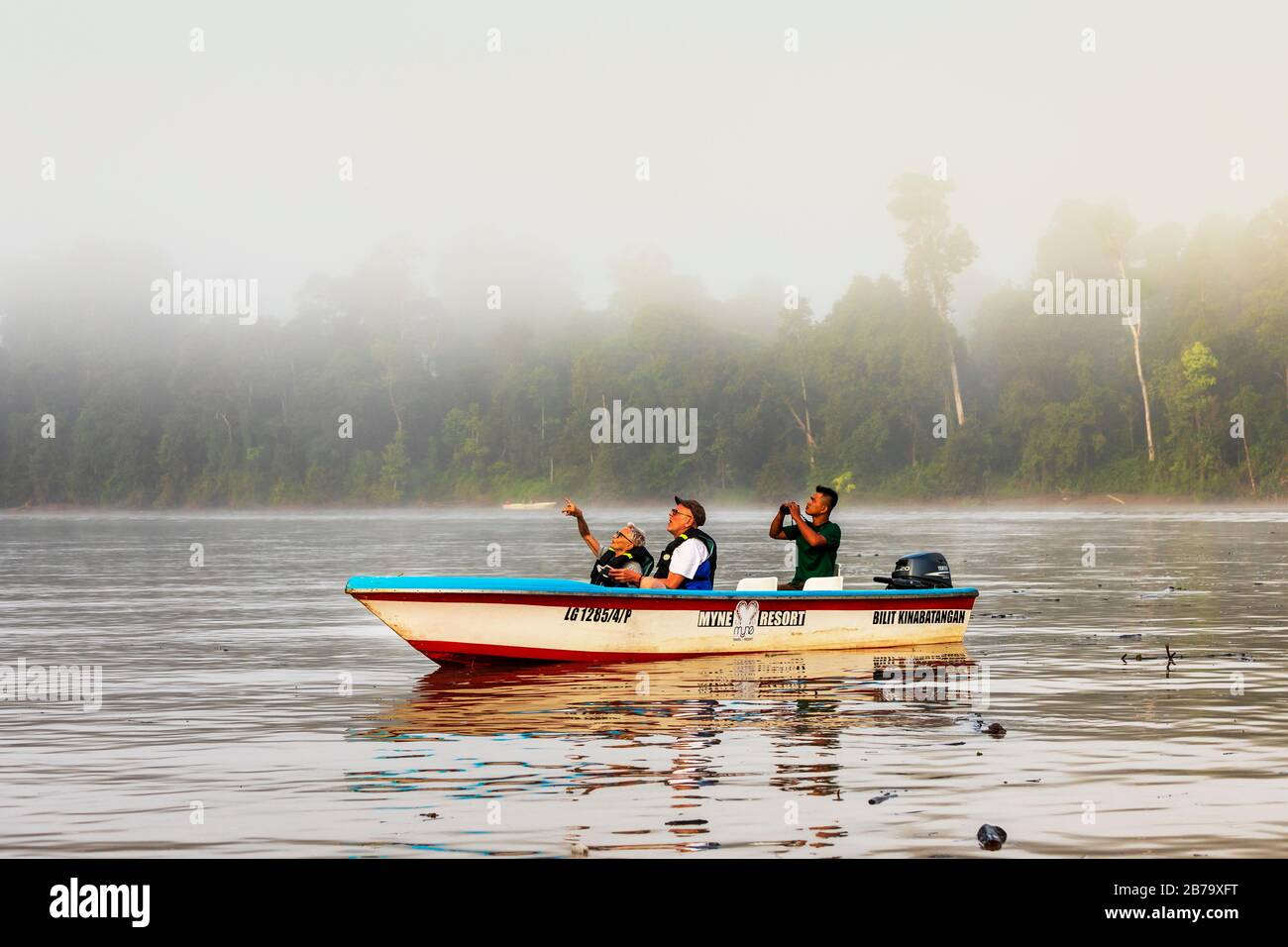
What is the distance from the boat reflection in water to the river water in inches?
Result: 1.9

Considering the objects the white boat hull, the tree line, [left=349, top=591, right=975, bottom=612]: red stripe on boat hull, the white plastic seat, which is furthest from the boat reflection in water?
the tree line

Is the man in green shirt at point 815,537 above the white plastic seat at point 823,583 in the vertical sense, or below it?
above

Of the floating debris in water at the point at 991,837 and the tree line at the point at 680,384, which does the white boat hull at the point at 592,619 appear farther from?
the tree line at the point at 680,384

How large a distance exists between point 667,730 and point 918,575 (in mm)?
8747

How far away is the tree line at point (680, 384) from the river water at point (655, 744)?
8107 centimetres

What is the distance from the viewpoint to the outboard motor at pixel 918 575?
23500mm

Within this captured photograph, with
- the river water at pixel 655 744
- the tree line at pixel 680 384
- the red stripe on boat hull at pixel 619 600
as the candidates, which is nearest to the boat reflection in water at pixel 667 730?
the river water at pixel 655 744

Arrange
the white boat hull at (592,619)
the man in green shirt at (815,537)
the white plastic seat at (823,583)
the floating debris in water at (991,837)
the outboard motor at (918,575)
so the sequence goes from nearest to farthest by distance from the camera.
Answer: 1. the floating debris in water at (991,837)
2. the white boat hull at (592,619)
3. the man in green shirt at (815,537)
4. the white plastic seat at (823,583)
5. the outboard motor at (918,575)

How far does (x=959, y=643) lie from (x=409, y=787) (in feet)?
42.3

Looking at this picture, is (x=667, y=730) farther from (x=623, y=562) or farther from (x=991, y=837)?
(x=991, y=837)

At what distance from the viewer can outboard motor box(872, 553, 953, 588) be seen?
77.1 feet

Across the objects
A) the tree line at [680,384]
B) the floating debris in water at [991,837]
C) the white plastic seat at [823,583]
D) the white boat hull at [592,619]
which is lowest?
the floating debris in water at [991,837]

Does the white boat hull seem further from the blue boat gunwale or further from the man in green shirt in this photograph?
the man in green shirt

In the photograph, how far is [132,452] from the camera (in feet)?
515
